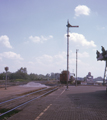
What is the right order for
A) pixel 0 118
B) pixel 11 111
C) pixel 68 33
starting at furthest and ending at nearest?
pixel 68 33, pixel 11 111, pixel 0 118

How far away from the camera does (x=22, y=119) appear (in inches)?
305

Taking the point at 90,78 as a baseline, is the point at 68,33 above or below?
above

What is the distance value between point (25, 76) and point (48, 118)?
424 ft

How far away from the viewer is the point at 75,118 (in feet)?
25.8

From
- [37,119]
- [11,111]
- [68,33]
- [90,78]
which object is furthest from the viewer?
[90,78]

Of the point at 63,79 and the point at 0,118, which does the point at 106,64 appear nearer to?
the point at 63,79

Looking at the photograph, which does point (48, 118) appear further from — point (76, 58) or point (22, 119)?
point (76, 58)

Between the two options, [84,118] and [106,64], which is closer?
[84,118]

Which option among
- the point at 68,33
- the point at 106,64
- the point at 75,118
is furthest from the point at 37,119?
the point at 106,64

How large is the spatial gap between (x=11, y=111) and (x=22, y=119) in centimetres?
285

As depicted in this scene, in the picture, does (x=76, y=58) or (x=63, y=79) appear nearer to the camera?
(x=76, y=58)

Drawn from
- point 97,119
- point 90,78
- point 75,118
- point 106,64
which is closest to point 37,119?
point 75,118

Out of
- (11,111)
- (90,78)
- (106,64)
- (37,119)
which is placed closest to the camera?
(37,119)

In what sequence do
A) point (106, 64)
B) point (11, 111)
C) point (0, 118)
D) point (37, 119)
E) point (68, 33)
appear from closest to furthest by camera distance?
point (37, 119), point (0, 118), point (11, 111), point (68, 33), point (106, 64)
